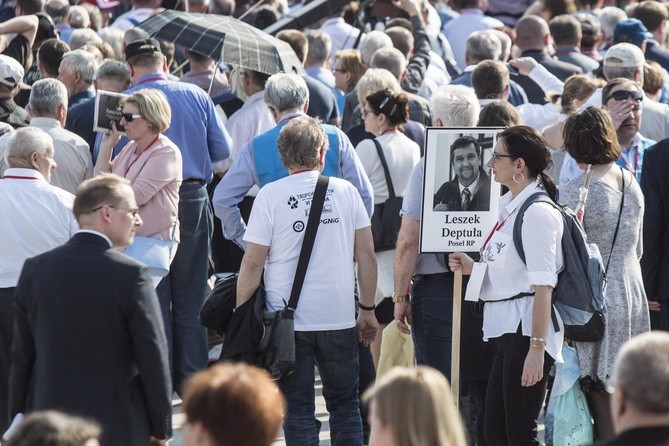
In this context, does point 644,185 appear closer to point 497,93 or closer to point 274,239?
point 497,93

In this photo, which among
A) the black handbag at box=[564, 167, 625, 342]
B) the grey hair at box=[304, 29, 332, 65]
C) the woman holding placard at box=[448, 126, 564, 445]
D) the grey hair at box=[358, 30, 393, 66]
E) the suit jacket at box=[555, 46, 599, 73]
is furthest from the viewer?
the grey hair at box=[304, 29, 332, 65]

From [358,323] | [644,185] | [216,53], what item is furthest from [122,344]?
[216,53]

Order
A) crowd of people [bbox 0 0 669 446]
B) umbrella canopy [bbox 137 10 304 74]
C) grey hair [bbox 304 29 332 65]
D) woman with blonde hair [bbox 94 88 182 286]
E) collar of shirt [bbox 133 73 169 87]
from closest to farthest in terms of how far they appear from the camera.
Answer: crowd of people [bbox 0 0 669 446] < woman with blonde hair [bbox 94 88 182 286] < collar of shirt [bbox 133 73 169 87] < umbrella canopy [bbox 137 10 304 74] < grey hair [bbox 304 29 332 65]

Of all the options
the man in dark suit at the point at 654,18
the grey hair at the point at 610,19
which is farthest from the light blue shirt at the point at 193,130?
the grey hair at the point at 610,19

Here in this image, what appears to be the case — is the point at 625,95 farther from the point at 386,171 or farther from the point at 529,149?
the point at 529,149

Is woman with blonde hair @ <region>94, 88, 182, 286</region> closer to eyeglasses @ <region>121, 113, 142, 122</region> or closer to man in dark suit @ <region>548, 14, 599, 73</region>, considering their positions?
eyeglasses @ <region>121, 113, 142, 122</region>

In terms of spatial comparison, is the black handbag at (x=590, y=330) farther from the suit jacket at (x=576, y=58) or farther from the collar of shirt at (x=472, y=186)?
the suit jacket at (x=576, y=58)

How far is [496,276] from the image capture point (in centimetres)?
595

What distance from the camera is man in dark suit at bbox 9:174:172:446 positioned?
5.20m

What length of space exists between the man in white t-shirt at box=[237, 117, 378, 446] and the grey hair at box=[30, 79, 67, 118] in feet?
6.41

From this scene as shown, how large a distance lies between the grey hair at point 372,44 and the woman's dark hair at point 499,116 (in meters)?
3.86

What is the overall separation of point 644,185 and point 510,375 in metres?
1.90

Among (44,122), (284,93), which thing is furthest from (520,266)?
(44,122)

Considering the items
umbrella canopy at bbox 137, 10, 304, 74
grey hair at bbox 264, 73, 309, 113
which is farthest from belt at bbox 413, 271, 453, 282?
umbrella canopy at bbox 137, 10, 304, 74
